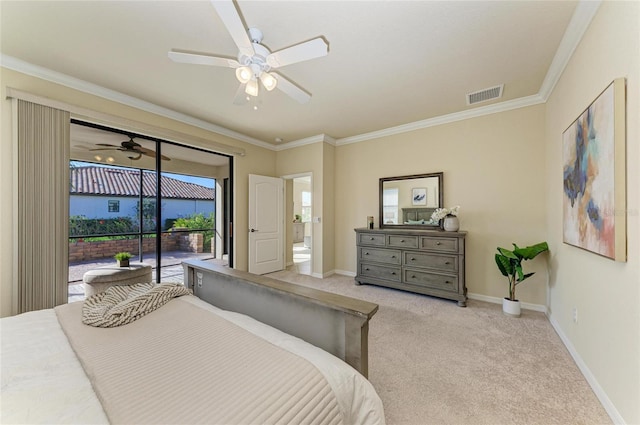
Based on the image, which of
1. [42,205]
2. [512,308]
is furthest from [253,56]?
[512,308]

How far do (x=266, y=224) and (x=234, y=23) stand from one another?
145 inches

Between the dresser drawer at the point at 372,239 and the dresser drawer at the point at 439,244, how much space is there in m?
0.59

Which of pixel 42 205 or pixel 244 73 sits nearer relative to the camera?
pixel 244 73

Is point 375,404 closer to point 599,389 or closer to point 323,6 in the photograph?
point 599,389

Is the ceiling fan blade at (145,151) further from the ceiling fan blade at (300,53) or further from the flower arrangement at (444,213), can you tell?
the flower arrangement at (444,213)

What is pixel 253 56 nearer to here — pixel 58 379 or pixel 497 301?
pixel 58 379

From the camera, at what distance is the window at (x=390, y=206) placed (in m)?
4.12

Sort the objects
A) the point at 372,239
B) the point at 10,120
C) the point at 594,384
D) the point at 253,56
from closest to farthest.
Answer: the point at 594,384
the point at 253,56
the point at 10,120
the point at 372,239

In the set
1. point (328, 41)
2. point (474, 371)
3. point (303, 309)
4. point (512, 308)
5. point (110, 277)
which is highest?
point (328, 41)

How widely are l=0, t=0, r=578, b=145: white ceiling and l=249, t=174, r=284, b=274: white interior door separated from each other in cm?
177

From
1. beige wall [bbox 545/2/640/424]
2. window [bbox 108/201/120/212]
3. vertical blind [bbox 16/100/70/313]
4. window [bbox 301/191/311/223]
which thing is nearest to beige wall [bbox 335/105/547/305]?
beige wall [bbox 545/2/640/424]

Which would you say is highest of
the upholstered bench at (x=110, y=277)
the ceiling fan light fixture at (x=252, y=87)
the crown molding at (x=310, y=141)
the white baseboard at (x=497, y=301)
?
the crown molding at (x=310, y=141)

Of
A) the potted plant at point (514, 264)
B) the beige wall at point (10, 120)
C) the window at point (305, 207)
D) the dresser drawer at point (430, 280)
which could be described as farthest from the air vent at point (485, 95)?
the window at point (305, 207)

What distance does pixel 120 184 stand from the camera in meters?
3.49
